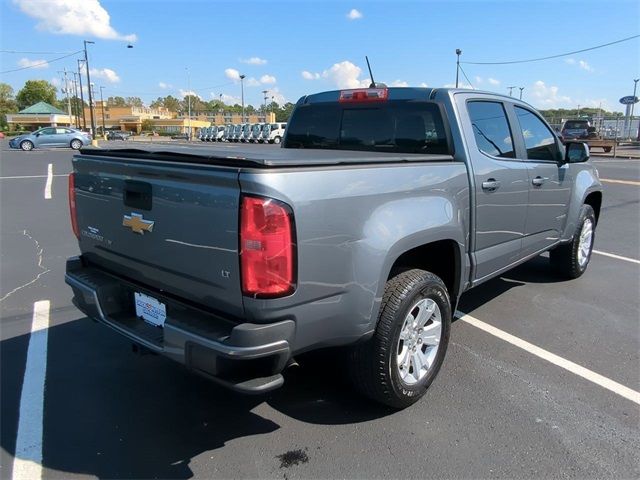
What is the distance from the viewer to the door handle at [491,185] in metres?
3.59

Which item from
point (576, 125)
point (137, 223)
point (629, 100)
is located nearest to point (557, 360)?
point (137, 223)

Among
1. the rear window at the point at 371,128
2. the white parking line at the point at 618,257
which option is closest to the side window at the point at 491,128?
the rear window at the point at 371,128

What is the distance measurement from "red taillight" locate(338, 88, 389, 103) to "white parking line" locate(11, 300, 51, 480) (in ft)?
10.1

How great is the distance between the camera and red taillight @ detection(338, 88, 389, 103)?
3960 mm

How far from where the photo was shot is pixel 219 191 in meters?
2.29

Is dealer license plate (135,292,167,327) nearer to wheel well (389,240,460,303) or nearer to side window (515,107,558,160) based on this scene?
wheel well (389,240,460,303)

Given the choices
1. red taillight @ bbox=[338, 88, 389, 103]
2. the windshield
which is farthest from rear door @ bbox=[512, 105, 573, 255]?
the windshield

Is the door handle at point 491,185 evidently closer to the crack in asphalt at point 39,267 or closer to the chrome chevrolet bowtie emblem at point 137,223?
the chrome chevrolet bowtie emblem at point 137,223

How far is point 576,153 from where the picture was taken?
4812 millimetres

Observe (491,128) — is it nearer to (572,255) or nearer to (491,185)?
(491,185)

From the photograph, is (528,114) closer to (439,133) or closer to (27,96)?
(439,133)

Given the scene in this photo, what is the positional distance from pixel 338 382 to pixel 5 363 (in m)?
2.42

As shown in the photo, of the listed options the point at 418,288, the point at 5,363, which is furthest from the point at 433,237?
the point at 5,363

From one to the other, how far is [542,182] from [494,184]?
3.35 ft
